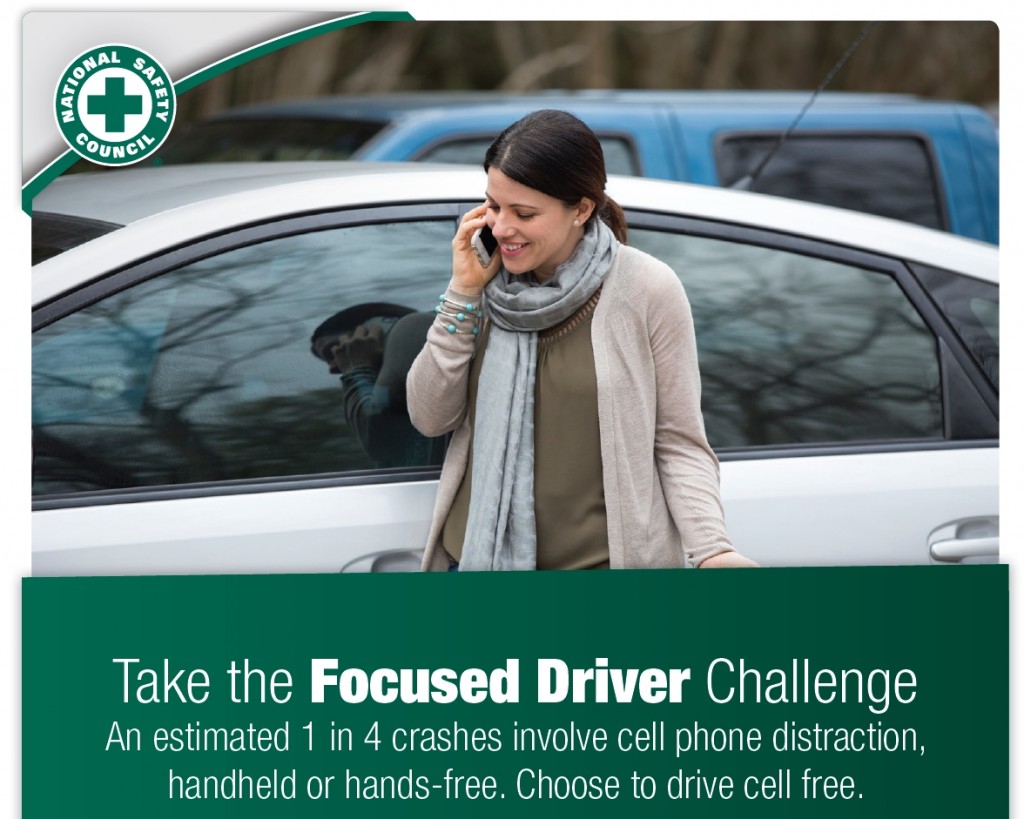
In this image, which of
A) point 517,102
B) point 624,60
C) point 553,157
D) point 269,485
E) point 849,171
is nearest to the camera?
point 553,157

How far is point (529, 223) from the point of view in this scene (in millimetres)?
2621

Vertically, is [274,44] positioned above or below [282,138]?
below

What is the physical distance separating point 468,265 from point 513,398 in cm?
28

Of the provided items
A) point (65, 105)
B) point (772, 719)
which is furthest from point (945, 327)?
point (65, 105)

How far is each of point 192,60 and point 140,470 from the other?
89cm

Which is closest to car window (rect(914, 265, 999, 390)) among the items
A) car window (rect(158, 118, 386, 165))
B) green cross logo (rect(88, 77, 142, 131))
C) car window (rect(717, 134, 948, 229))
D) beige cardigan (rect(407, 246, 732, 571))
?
beige cardigan (rect(407, 246, 732, 571))

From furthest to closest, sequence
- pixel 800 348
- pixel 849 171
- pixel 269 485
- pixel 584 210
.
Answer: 1. pixel 849 171
2. pixel 800 348
3. pixel 269 485
4. pixel 584 210

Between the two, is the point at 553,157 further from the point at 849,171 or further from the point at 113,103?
the point at 849,171

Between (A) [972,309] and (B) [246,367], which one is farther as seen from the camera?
(A) [972,309]

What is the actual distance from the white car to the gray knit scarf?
0.65 feet

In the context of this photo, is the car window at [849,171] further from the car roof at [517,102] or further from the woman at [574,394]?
the woman at [574,394]

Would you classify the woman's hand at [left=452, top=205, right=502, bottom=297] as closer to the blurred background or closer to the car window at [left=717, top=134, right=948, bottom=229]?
the blurred background

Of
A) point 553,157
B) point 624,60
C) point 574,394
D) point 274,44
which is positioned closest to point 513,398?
point 574,394

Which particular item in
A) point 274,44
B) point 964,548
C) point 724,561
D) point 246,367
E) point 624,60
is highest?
point 624,60
